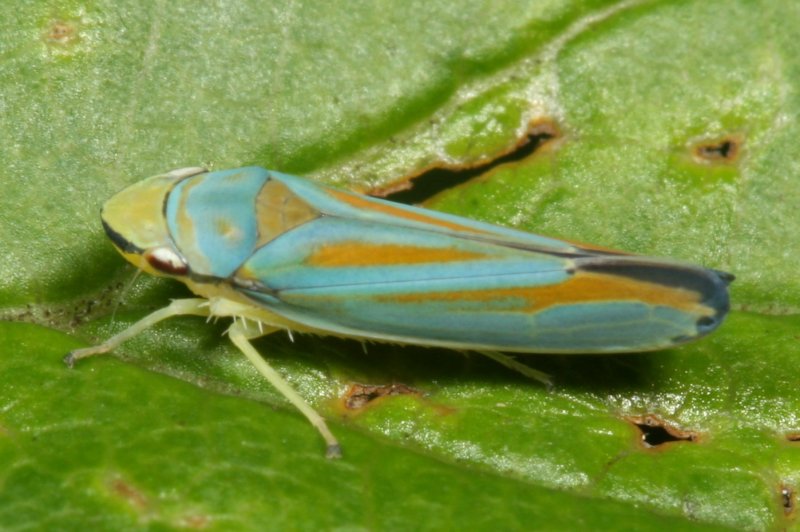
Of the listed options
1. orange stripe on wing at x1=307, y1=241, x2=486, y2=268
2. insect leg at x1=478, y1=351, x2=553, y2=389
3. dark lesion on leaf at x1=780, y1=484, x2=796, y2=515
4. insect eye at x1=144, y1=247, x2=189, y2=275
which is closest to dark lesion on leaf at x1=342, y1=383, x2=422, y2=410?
insect leg at x1=478, y1=351, x2=553, y2=389

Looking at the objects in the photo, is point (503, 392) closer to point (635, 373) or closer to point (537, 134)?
point (635, 373)

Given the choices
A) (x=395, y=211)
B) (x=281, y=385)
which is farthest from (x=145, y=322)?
(x=395, y=211)

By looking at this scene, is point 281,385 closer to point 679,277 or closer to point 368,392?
point 368,392

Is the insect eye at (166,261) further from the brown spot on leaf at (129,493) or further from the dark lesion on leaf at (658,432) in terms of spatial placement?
the dark lesion on leaf at (658,432)

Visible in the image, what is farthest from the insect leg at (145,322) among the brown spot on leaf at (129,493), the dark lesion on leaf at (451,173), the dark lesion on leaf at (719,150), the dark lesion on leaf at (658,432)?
the dark lesion on leaf at (719,150)

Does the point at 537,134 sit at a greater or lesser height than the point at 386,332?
greater

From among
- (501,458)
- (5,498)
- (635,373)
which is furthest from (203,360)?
(635,373)

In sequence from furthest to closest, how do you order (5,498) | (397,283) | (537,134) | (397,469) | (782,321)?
(537,134), (782,321), (397,283), (397,469), (5,498)
